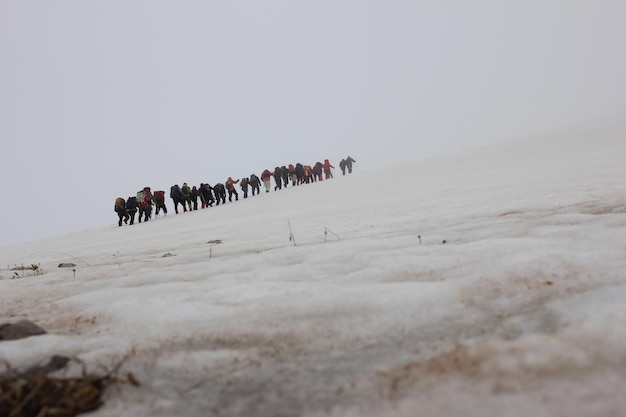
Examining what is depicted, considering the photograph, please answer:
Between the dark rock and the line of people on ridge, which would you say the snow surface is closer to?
the dark rock

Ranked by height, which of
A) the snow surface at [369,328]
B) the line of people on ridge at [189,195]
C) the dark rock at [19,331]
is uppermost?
the line of people on ridge at [189,195]

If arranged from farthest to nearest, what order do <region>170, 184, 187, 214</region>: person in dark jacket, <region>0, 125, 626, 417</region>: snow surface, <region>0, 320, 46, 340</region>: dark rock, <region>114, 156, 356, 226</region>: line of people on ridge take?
<region>170, 184, 187, 214</region>: person in dark jacket < <region>114, 156, 356, 226</region>: line of people on ridge < <region>0, 320, 46, 340</region>: dark rock < <region>0, 125, 626, 417</region>: snow surface

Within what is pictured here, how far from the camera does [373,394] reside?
3.42 ft

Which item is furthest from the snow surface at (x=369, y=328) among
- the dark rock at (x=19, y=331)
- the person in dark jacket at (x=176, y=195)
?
the person in dark jacket at (x=176, y=195)

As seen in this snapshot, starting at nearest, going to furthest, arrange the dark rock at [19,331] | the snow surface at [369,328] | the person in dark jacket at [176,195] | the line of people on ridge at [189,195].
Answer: the snow surface at [369,328] < the dark rock at [19,331] < the line of people on ridge at [189,195] < the person in dark jacket at [176,195]

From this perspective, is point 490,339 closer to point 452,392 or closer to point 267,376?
point 452,392

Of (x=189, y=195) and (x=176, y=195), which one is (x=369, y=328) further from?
(x=189, y=195)

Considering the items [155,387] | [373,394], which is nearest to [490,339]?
[373,394]

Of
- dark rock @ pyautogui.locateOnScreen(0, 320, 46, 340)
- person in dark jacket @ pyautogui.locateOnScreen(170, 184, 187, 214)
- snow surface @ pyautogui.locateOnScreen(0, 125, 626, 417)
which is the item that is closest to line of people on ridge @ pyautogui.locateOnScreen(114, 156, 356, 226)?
person in dark jacket @ pyautogui.locateOnScreen(170, 184, 187, 214)

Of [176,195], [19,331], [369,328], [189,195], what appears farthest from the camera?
[189,195]

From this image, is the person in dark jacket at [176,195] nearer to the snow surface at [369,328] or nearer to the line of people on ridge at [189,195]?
the line of people on ridge at [189,195]

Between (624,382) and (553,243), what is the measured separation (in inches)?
57.7

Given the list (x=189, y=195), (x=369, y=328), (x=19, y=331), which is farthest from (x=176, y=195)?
(x=369, y=328)

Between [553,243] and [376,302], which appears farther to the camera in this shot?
[553,243]
